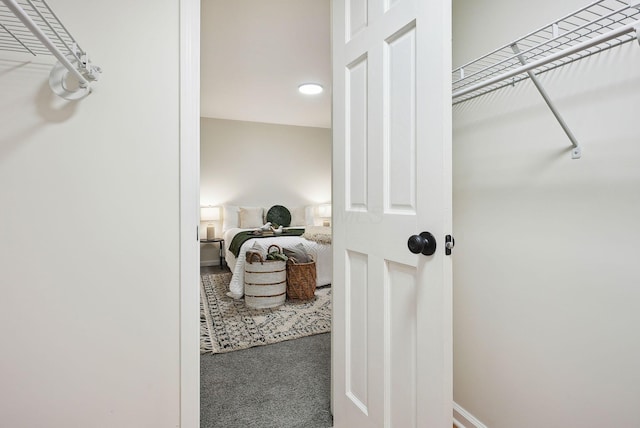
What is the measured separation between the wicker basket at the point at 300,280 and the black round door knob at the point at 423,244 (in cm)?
259

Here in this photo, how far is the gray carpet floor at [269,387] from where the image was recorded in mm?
1611

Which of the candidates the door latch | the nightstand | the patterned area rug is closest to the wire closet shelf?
the door latch

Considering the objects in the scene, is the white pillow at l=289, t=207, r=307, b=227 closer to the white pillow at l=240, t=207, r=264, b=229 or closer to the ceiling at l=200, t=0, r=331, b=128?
the white pillow at l=240, t=207, r=264, b=229

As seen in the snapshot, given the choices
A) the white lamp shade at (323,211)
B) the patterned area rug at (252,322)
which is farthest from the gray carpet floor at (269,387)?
the white lamp shade at (323,211)

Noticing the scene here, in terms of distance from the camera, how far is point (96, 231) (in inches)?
46.9

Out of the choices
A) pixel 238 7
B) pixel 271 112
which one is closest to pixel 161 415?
pixel 238 7

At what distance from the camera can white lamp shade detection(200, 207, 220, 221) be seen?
17.5 ft

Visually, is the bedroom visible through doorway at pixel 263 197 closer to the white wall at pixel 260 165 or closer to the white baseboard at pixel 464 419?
the white wall at pixel 260 165

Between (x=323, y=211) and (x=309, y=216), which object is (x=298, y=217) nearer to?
(x=309, y=216)

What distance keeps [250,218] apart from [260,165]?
104cm

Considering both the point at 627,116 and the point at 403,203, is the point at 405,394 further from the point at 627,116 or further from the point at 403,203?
the point at 627,116

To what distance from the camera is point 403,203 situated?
1.07 m

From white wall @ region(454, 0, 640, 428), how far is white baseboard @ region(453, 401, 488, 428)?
3cm

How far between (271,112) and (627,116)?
15.8 ft
